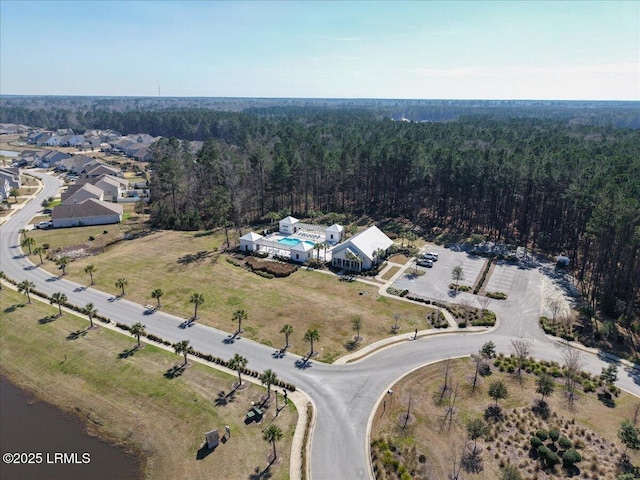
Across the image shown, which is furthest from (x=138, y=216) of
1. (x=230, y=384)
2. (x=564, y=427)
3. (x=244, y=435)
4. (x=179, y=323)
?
(x=564, y=427)

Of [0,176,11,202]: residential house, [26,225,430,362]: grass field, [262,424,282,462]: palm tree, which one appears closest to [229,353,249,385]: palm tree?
[26,225,430,362]: grass field

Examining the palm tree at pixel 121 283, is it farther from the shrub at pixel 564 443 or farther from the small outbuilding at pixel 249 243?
the shrub at pixel 564 443

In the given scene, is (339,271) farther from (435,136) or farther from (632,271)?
(435,136)

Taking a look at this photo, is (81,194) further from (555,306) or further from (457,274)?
(555,306)

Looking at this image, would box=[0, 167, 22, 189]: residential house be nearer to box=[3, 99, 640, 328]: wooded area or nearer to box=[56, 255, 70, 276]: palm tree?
box=[3, 99, 640, 328]: wooded area

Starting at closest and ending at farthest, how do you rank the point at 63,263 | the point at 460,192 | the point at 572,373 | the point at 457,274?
the point at 572,373 → the point at 457,274 → the point at 63,263 → the point at 460,192

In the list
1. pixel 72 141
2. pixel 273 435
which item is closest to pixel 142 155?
pixel 72 141
